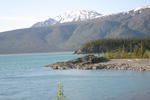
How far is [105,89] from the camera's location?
41375 millimetres

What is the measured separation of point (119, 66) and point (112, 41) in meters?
91.1

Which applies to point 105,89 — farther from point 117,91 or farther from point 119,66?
point 119,66

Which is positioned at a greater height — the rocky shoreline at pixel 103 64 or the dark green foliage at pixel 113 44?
the dark green foliage at pixel 113 44

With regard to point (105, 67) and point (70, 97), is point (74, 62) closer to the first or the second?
point (105, 67)

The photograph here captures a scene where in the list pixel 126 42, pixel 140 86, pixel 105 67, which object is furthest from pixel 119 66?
pixel 126 42

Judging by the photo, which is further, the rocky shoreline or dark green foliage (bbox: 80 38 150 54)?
dark green foliage (bbox: 80 38 150 54)

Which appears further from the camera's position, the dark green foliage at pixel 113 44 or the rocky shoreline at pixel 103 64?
the dark green foliage at pixel 113 44

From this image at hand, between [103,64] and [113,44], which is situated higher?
[113,44]

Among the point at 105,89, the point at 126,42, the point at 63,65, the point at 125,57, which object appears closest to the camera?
the point at 105,89

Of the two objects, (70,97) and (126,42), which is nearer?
(70,97)

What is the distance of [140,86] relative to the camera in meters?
42.7

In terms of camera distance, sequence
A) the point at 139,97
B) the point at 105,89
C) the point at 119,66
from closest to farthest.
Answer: the point at 139,97 < the point at 105,89 < the point at 119,66

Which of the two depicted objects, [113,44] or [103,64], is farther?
[113,44]

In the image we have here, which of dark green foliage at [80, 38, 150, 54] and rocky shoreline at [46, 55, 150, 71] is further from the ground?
dark green foliage at [80, 38, 150, 54]
